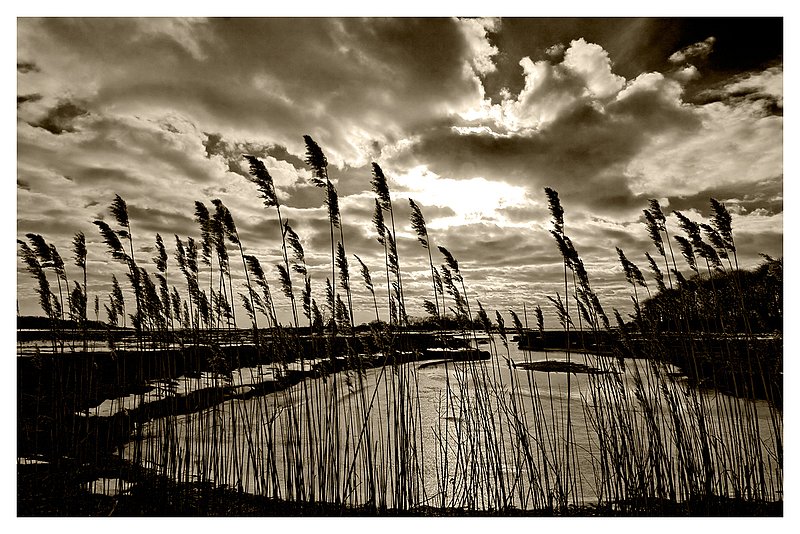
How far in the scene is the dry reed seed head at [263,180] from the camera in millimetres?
2564

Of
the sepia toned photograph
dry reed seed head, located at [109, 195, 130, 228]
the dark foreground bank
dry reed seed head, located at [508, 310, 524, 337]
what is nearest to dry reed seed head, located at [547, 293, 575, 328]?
the sepia toned photograph

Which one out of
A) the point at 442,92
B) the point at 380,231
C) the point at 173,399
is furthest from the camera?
the point at 442,92

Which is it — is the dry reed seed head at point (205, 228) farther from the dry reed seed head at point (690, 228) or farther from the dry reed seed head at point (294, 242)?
the dry reed seed head at point (690, 228)

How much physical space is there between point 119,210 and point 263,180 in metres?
1.06

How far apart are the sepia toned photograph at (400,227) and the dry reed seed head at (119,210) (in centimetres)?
3

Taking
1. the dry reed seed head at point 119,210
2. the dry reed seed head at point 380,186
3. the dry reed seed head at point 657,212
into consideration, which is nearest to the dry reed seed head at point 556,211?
the dry reed seed head at point 657,212

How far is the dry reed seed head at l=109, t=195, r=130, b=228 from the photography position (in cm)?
291

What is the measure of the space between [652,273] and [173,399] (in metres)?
3.36

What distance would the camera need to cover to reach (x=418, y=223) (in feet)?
9.37

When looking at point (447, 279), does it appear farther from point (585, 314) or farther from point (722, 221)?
point (722, 221)

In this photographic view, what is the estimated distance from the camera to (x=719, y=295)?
3238mm

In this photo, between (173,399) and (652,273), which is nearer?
(173,399)
